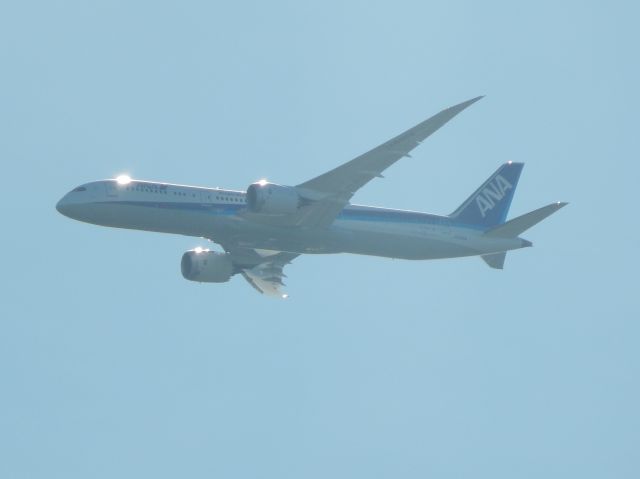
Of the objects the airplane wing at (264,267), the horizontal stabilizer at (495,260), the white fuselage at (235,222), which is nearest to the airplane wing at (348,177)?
the white fuselage at (235,222)

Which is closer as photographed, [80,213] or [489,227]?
[80,213]

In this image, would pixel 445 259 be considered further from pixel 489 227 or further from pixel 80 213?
pixel 80 213

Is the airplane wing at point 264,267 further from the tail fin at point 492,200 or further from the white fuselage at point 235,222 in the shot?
the tail fin at point 492,200

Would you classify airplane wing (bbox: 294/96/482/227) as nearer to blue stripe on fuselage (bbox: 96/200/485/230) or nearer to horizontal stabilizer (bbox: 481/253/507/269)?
blue stripe on fuselage (bbox: 96/200/485/230)

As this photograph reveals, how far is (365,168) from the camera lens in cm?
6047

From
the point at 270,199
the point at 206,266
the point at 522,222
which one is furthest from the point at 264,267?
the point at 522,222

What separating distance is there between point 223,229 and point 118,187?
200 inches

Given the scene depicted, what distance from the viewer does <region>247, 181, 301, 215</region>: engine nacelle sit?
200ft

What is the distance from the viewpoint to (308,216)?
62.2 meters

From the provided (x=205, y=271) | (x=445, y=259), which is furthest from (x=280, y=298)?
(x=445, y=259)

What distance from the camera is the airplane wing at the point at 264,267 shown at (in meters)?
70.0

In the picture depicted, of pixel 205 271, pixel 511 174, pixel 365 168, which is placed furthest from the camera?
pixel 511 174

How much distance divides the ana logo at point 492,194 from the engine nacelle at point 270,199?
12819mm

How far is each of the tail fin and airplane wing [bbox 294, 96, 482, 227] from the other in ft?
29.2
